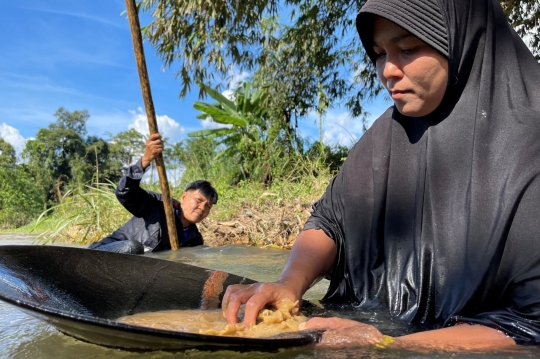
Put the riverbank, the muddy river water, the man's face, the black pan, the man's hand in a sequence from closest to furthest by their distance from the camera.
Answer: the muddy river water → the black pan → the man's hand → the man's face → the riverbank

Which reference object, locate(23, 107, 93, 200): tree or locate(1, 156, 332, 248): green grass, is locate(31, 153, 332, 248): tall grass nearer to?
locate(1, 156, 332, 248): green grass

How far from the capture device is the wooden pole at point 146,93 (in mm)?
3547

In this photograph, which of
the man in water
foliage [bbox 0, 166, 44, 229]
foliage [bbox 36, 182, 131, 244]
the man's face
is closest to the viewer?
the man in water

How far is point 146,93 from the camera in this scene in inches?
152

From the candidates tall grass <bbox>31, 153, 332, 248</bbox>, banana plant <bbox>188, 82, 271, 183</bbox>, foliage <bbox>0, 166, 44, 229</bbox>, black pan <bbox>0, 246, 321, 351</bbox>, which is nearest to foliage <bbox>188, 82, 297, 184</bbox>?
banana plant <bbox>188, 82, 271, 183</bbox>

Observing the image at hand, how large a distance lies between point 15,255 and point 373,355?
3.79 ft

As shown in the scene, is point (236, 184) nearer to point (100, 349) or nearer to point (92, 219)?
point (92, 219)

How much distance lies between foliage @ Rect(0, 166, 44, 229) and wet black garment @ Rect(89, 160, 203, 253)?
57.0ft

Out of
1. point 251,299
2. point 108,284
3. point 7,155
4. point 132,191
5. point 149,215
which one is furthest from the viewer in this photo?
point 7,155

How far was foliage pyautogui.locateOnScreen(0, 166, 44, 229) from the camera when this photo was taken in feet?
69.7

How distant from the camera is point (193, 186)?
5.00 m

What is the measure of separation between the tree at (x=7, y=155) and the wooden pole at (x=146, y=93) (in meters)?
31.8

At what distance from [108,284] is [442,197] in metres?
1.17

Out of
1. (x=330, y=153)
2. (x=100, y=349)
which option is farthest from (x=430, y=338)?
(x=330, y=153)
